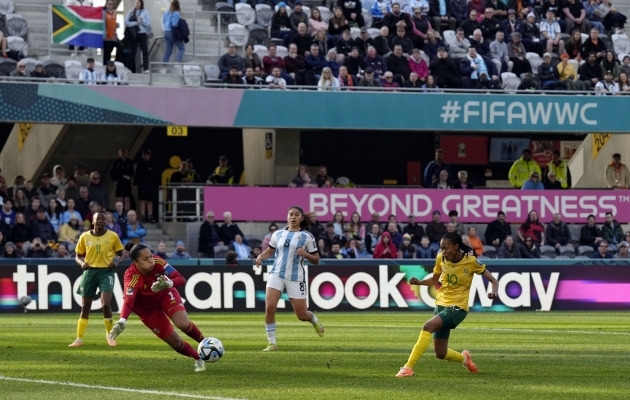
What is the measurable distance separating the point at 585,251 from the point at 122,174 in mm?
11798

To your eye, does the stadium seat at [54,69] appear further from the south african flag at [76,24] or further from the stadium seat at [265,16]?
the stadium seat at [265,16]

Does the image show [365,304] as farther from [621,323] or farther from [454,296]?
[454,296]

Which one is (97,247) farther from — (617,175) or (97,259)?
(617,175)

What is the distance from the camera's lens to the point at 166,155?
3516cm

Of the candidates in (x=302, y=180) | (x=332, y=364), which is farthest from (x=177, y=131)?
(x=332, y=364)

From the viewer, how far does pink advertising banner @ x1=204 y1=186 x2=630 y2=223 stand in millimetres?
29953

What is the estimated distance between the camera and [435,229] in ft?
95.5

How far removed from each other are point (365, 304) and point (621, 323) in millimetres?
6300

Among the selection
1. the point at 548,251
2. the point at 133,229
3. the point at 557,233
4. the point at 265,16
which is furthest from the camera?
the point at 265,16

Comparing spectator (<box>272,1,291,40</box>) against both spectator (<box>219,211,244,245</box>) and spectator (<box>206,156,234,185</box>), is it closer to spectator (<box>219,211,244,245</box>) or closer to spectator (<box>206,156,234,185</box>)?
spectator (<box>206,156,234,185</box>)

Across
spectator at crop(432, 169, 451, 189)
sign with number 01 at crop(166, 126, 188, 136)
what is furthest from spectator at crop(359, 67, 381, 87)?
sign with number 01 at crop(166, 126, 188, 136)

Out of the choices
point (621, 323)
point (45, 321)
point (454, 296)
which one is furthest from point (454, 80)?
point (454, 296)

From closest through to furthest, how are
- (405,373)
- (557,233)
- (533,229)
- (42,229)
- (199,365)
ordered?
(405,373) → (199,365) → (42,229) → (533,229) → (557,233)

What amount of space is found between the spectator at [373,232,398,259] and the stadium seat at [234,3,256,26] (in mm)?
8042
